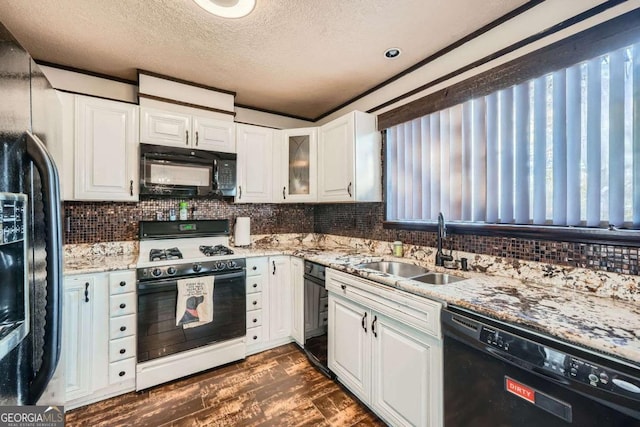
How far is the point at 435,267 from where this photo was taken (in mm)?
1931

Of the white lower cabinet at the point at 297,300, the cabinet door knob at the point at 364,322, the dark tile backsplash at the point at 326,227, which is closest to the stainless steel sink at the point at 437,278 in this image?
the dark tile backsplash at the point at 326,227

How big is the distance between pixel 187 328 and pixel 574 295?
8.18ft

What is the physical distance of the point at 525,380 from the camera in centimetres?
99

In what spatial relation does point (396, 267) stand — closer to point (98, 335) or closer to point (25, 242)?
point (25, 242)

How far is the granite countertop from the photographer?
2.99ft

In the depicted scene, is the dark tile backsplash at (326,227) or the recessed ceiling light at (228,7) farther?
the recessed ceiling light at (228,7)

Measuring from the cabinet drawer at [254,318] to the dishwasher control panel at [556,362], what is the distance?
193 cm

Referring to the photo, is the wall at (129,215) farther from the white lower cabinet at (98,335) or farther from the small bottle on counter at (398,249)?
the small bottle on counter at (398,249)

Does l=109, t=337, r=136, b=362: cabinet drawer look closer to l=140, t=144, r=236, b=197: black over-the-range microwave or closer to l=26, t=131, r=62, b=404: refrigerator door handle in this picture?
l=140, t=144, r=236, b=197: black over-the-range microwave

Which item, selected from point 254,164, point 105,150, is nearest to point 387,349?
point 254,164

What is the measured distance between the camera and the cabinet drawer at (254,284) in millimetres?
2469

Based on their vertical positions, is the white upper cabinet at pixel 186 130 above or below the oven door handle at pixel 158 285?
above

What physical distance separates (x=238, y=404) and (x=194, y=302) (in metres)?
0.80

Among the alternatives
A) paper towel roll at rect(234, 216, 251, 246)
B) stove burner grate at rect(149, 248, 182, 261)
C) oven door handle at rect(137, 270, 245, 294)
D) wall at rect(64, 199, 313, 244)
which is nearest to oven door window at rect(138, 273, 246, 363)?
oven door handle at rect(137, 270, 245, 294)
